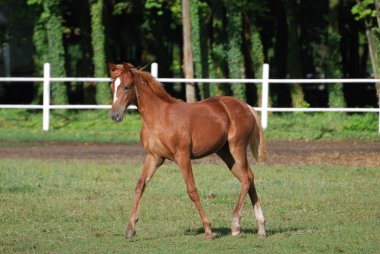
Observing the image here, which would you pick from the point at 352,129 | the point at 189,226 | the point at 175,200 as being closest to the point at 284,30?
the point at 352,129

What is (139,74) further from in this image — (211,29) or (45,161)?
(211,29)

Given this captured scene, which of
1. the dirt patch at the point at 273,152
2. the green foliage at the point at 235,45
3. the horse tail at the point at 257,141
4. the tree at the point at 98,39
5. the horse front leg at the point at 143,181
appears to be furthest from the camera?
the tree at the point at 98,39

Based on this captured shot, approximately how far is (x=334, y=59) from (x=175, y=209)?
2053cm

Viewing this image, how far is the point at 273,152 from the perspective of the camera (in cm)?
2373

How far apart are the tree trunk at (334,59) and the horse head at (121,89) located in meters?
21.3

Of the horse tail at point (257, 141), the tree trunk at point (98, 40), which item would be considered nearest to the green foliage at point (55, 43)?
the tree trunk at point (98, 40)

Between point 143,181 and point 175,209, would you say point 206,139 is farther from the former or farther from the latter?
point 175,209

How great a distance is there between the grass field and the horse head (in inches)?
60.7

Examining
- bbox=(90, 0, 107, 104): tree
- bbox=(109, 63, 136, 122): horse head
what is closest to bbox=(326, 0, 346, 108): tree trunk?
bbox=(90, 0, 107, 104): tree

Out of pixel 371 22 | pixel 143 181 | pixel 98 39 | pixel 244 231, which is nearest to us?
pixel 143 181

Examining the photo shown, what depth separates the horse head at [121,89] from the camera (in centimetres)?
1197

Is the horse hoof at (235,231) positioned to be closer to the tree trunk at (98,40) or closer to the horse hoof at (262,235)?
the horse hoof at (262,235)

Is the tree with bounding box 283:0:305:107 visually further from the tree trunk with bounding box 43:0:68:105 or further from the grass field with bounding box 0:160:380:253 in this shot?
the grass field with bounding box 0:160:380:253

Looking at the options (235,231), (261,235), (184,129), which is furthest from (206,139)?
(261,235)
